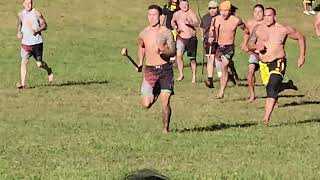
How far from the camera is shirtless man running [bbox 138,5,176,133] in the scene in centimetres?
1184

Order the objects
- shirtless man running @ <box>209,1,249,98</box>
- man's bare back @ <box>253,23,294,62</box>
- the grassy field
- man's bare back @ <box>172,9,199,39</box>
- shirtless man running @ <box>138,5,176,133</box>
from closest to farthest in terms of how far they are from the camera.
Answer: the grassy field
shirtless man running @ <box>138,5,176,133</box>
man's bare back @ <box>253,23,294,62</box>
shirtless man running @ <box>209,1,249,98</box>
man's bare back @ <box>172,9,199,39</box>

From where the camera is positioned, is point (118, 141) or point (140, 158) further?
point (118, 141)

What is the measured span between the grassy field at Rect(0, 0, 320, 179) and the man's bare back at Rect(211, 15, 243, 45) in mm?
1189

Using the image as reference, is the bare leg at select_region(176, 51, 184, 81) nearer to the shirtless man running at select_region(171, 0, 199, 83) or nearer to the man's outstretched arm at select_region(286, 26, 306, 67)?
the shirtless man running at select_region(171, 0, 199, 83)

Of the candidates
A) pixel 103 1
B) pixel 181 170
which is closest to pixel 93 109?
pixel 181 170

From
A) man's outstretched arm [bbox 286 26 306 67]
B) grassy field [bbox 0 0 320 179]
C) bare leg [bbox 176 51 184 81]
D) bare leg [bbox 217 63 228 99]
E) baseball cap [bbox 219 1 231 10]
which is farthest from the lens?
bare leg [bbox 176 51 184 81]

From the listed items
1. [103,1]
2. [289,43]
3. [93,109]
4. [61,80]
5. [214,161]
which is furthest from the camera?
[103,1]

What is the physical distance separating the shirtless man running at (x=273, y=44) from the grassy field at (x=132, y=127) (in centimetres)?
79

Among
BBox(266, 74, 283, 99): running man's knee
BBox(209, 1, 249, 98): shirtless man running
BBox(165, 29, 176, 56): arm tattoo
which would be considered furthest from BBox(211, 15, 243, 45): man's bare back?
BBox(165, 29, 176, 56): arm tattoo

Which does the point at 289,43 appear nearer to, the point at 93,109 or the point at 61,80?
the point at 61,80

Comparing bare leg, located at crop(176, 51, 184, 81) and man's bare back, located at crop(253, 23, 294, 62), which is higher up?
man's bare back, located at crop(253, 23, 294, 62)

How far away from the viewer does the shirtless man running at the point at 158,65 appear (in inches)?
466

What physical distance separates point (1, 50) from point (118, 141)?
15.9m

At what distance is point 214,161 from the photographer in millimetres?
9648
